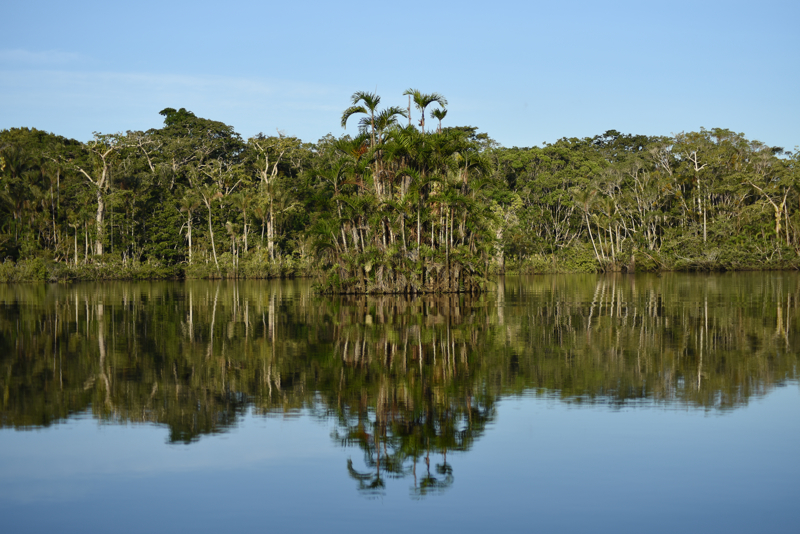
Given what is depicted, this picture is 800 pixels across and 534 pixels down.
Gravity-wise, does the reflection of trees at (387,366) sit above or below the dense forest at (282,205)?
below

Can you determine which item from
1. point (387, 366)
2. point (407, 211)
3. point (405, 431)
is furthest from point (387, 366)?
point (407, 211)

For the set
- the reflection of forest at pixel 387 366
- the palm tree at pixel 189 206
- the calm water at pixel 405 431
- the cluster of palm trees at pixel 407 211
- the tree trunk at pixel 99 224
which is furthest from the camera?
the palm tree at pixel 189 206

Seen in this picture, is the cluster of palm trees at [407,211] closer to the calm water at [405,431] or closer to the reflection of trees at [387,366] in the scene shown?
the reflection of trees at [387,366]

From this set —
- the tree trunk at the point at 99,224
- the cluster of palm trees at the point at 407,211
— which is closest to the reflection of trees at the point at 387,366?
the cluster of palm trees at the point at 407,211

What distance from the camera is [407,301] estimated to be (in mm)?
26297

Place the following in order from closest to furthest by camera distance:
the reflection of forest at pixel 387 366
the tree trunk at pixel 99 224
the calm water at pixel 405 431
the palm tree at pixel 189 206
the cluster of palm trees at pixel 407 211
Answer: the calm water at pixel 405 431 → the reflection of forest at pixel 387 366 → the cluster of palm trees at pixel 407 211 → the tree trunk at pixel 99 224 → the palm tree at pixel 189 206

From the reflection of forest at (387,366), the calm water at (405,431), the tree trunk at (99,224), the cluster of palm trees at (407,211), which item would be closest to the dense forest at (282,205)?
the tree trunk at (99,224)

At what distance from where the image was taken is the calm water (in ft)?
17.8

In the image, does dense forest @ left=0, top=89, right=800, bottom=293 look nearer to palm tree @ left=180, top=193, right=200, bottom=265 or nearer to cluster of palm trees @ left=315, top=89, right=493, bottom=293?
palm tree @ left=180, top=193, right=200, bottom=265

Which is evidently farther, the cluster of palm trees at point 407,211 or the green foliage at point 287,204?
the green foliage at point 287,204

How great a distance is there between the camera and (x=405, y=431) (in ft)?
24.8

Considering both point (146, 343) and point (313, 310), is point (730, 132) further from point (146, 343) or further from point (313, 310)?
point (146, 343)

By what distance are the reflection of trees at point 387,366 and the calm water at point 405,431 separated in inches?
2.2

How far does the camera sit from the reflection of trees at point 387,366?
8338mm
